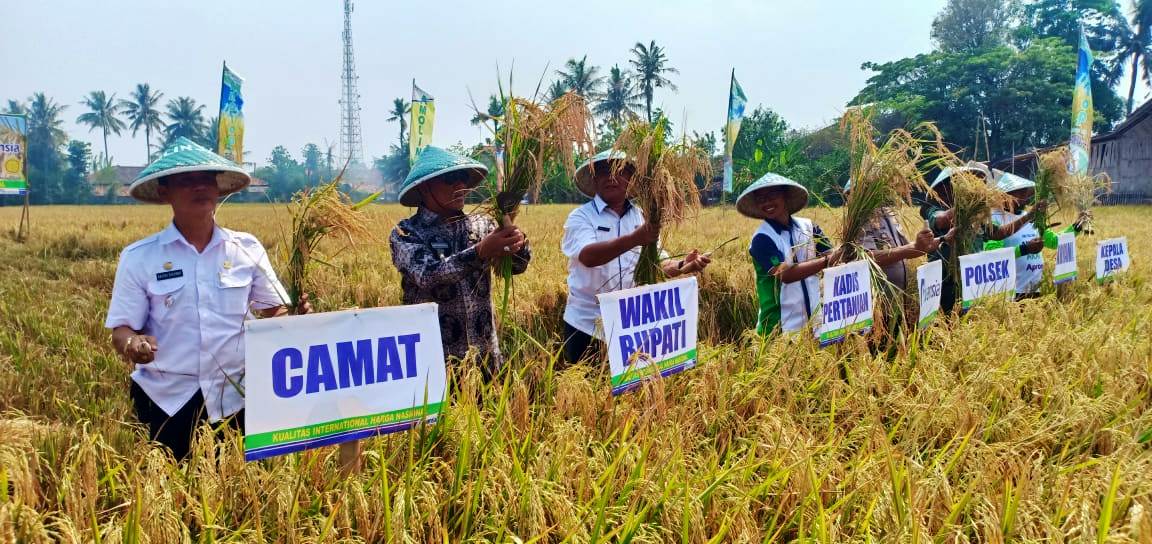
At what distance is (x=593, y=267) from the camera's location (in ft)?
9.08

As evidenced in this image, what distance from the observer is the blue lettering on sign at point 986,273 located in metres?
3.44

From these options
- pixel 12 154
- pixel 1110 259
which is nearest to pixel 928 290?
pixel 1110 259

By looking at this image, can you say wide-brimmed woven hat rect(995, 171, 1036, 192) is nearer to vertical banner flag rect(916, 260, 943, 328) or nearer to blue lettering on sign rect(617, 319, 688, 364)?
vertical banner flag rect(916, 260, 943, 328)

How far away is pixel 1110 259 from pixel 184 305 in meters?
6.19

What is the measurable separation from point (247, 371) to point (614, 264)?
5.63 ft

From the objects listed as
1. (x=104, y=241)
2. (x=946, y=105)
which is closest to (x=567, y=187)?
(x=104, y=241)

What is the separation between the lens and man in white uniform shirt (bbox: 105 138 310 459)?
195cm

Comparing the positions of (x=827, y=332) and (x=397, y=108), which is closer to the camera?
(x=827, y=332)

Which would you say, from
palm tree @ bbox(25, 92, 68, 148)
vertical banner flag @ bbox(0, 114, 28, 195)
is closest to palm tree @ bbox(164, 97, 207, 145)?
palm tree @ bbox(25, 92, 68, 148)

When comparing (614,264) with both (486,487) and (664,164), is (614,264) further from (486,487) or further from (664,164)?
(486,487)

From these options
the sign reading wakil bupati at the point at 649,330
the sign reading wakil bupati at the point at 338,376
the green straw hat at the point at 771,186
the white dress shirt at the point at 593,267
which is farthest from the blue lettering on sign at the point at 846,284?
the sign reading wakil bupati at the point at 338,376

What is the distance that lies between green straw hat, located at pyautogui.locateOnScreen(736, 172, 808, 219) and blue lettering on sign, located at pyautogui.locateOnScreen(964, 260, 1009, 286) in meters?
1.07

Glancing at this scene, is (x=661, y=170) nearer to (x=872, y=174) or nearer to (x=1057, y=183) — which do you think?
(x=872, y=174)

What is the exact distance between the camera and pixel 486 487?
155 cm
